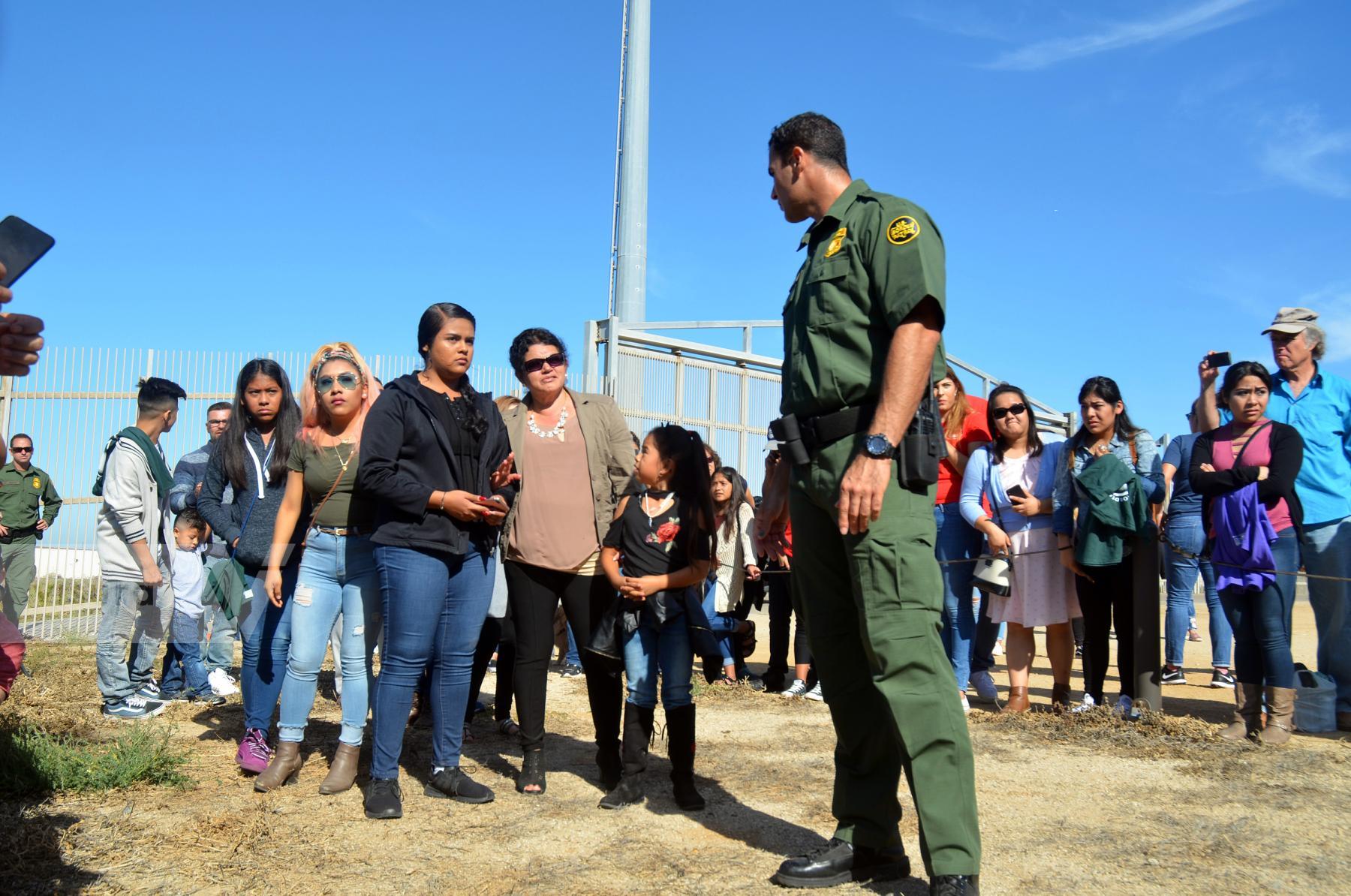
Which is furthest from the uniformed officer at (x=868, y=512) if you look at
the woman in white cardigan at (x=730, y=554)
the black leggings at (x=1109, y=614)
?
the woman in white cardigan at (x=730, y=554)

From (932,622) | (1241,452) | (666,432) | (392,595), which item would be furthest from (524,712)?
(1241,452)

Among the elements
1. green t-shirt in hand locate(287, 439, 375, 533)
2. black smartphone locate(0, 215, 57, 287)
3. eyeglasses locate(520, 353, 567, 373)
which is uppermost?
eyeglasses locate(520, 353, 567, 373)

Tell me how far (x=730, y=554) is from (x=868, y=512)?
5636mm

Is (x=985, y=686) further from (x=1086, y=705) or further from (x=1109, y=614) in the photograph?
(x=1109, y=614)

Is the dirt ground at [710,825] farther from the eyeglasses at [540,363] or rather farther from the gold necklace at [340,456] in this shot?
the eyeglasses at [540,363]

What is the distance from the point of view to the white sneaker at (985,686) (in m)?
6.83

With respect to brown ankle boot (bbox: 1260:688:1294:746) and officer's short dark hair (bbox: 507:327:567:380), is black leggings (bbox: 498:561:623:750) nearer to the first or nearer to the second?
officer's short dark hair (bbox: 507:327:567:380)

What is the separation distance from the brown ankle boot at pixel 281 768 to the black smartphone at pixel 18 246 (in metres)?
2.76

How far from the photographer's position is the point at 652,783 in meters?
4.71

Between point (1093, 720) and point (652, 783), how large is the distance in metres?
2.67

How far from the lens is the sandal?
451 cm

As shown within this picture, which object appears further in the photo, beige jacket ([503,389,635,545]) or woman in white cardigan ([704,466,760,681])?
woman in white cardigan ([704,466,760,681])

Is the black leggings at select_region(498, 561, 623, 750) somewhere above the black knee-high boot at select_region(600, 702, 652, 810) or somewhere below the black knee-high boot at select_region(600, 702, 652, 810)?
above

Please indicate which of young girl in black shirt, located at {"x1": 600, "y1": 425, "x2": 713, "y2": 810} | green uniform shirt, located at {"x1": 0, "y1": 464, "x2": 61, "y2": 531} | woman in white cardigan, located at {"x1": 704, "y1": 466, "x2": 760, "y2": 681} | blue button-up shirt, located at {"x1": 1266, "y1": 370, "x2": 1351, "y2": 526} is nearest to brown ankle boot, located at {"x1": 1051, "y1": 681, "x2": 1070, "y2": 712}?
blue button-up shirt, located at {"x1": 1266, "y1": 370, "x2": 1351, "y2": 526}
